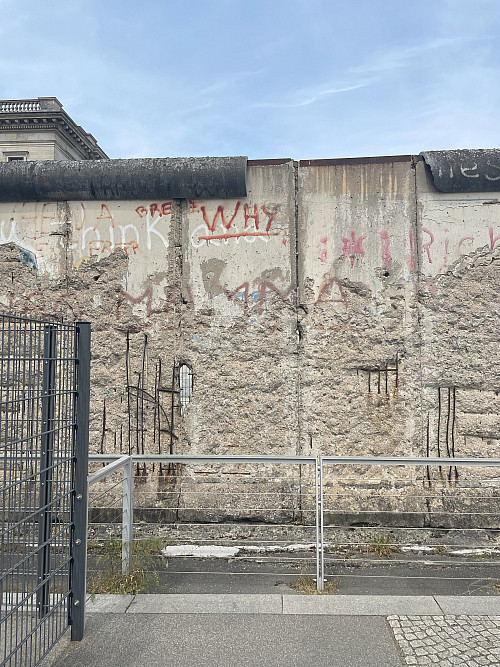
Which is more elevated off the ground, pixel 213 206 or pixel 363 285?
pixel 213 206

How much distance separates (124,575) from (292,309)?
9.72 ft

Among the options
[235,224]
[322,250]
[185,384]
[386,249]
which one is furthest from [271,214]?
[185,384]

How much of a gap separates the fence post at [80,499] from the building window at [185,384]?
7.47ft

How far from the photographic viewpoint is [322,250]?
225 inches

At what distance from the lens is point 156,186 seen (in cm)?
573

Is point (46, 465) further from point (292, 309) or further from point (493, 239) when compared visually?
point (493, 239)

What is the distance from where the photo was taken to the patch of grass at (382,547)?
5031 millimetres

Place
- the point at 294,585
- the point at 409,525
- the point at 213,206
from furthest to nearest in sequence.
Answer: the point at 213,206 < the point at 409,525 < the point at 294,585

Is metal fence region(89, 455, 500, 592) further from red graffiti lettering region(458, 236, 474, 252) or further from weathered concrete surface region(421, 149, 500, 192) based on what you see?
weathered concrete surface region(421, 149, 500, 192)

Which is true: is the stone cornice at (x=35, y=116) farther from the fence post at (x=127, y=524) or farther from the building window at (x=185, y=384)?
the fence post at (x=127, y=524)

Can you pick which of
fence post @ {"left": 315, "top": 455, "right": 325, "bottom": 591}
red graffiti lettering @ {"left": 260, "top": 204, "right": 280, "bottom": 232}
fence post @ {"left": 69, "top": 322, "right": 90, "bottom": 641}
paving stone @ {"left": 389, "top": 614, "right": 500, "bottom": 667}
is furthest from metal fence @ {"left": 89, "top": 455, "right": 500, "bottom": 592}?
red graffiti lettering @ {"left": 260, "top": 204, "right": 280, "bottom": 232}

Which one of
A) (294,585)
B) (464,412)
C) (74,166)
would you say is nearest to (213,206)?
(74,166)

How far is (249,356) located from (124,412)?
4.79 feet

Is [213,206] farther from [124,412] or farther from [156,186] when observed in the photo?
[124,412]
